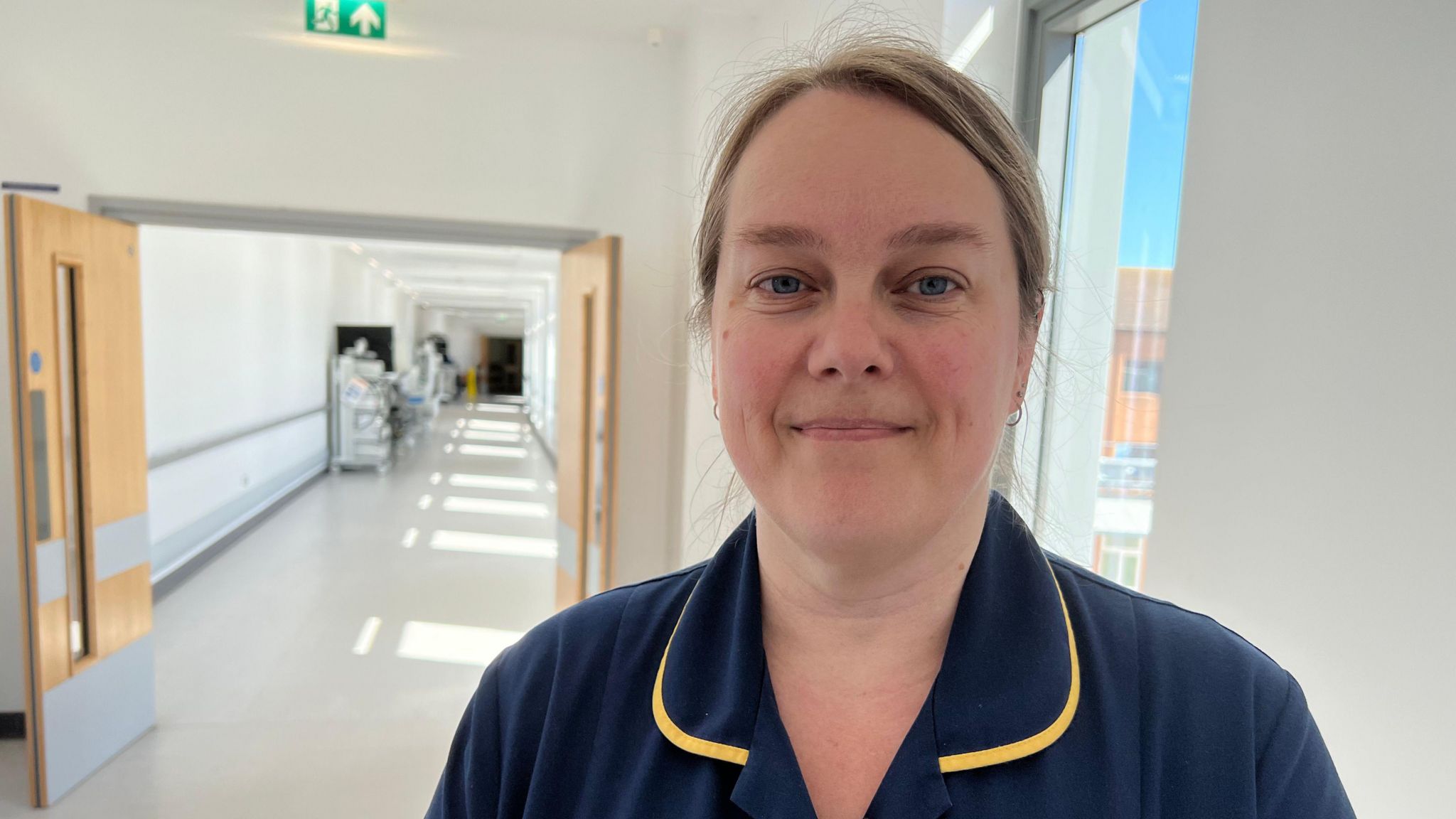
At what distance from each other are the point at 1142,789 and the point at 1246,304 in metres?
0.83

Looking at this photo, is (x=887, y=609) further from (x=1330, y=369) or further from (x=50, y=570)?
(x=50, y=570)

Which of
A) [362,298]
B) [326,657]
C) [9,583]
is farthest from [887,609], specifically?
[362,298]

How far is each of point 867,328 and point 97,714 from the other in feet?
13.9

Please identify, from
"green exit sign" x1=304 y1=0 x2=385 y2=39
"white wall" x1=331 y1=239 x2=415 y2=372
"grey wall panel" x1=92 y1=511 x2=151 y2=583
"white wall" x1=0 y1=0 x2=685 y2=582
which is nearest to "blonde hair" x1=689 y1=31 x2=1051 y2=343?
"white wall" x1=0 y1=0 x2=685 y2=582

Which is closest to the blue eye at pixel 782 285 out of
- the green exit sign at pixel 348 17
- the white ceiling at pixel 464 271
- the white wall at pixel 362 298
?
the green exit sign at pixel 348 17

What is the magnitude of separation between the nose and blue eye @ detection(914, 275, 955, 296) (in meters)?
0.05

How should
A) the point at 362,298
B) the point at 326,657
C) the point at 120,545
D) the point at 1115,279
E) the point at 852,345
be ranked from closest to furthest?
the point at 852,345 < the point at 1115,279 < the point at 120,545 < the point at 326,657 < the point at 362,298

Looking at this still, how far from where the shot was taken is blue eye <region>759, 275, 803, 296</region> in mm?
843

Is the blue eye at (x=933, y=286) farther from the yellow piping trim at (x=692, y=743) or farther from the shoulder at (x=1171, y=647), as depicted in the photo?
the yellow piping trim at (x=692, y=743)

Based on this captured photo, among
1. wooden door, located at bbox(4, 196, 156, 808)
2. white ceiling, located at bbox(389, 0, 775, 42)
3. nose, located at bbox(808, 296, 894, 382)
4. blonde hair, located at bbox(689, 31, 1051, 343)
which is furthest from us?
white ceiling, located at bbox(389, 0, 775, 42)

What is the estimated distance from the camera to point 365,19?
385 cm

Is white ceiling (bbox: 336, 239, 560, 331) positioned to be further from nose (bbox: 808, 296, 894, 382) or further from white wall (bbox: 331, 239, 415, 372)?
nose (bbox: 808, 296, 894, 382)

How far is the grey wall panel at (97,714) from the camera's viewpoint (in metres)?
3.37

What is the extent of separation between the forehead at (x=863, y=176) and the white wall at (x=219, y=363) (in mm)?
5248
